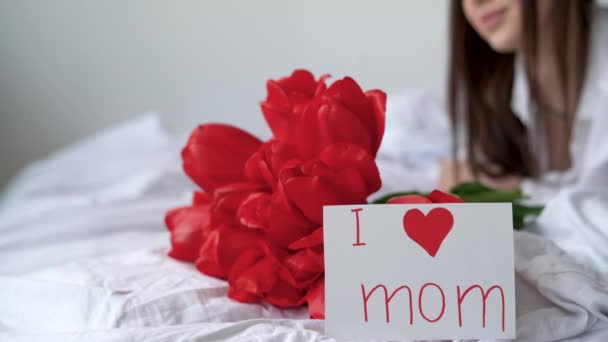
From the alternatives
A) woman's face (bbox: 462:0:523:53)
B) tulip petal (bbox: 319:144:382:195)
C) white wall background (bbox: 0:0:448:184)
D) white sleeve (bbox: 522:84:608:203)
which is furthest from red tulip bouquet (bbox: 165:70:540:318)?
white wall background (bbox: 0:0:448:184)

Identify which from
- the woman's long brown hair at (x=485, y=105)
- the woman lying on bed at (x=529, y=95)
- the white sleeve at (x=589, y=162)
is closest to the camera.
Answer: the white sleeve at (x=589, y=162)

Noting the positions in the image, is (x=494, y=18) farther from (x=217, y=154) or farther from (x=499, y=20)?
(x=217, y=154)

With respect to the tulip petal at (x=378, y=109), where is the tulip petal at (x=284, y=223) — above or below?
below

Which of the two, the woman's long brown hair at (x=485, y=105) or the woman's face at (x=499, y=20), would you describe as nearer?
the woman's face at (x=499, y=20)

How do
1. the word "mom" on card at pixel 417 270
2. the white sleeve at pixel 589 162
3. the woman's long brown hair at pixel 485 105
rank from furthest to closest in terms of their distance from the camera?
the woman's long brown hair at pixel 485 105, the white sleeve at pixel 589 162, the word "mom" on card at pixel 417 270

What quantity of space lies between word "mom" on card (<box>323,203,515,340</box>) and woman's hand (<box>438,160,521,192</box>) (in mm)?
738

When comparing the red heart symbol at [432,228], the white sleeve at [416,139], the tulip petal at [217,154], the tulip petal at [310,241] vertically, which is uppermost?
the tulip petal at [217,154]

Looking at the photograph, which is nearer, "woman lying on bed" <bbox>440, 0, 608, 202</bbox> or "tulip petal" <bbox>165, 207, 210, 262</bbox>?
"tulip petal" <bbox>165, 207, 210, 262</bbox>

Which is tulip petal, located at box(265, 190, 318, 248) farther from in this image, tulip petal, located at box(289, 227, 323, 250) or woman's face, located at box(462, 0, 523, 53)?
woman's face, located at box(462, 0, 523, 53)

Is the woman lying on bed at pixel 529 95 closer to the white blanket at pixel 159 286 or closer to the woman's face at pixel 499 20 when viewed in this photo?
the woman's face at pixel 499 20

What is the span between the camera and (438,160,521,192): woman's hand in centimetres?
120

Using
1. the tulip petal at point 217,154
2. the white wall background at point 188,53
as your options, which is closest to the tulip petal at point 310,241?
the tulip petal at point 217,154

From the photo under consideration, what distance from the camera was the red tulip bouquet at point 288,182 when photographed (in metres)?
0.48

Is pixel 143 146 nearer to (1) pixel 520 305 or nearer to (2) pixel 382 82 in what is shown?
(2) pixel 382 82
